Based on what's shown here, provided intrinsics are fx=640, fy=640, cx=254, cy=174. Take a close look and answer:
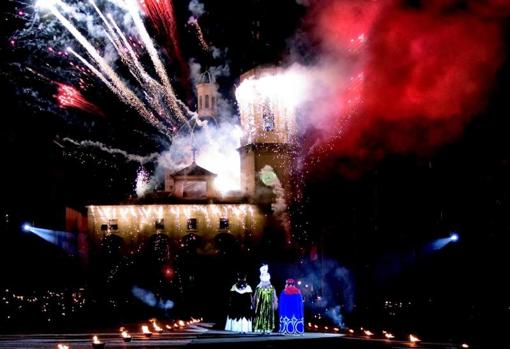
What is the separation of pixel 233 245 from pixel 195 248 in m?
3.20

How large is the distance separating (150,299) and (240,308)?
2704 centimetres

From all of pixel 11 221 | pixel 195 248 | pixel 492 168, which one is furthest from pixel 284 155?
pixel 492 168

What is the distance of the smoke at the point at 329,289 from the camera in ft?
88.7

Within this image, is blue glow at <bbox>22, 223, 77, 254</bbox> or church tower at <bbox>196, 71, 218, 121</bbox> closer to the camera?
blue glow at <bbox>22, 223, 77, 254</bbox>

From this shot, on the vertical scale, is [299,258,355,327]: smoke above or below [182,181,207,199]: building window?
below

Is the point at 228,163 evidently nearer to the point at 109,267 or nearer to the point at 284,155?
the point at 284,155

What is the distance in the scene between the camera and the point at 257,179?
53562 mm

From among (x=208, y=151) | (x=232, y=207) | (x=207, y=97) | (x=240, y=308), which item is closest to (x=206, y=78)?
(x=207, y=97)

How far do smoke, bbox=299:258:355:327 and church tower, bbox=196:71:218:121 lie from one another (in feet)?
86.4

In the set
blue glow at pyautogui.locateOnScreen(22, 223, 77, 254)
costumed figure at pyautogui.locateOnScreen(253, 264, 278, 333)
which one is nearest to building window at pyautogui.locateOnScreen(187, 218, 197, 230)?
blue glow at pyautogui.locateOnScreen(22, 223, 77, 254)

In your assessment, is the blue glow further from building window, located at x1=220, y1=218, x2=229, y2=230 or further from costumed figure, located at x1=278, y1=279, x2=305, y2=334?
costumed figure, located at x1=278, y1=279, x2=305, y2=334

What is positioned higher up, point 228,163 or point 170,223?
point 228,163

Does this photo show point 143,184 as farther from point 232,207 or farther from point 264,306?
point 264,306

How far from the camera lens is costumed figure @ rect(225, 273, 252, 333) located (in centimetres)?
1797
